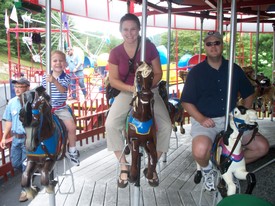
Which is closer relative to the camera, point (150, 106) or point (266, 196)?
point (150, 106)

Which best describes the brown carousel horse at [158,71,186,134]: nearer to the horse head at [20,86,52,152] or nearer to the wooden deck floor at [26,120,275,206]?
the wooden deck floor at [26,120,275,206]

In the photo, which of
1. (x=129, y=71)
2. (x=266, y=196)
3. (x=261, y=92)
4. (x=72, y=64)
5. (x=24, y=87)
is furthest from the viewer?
(x=72, y=64)

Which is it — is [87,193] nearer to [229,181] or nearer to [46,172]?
[46,172]

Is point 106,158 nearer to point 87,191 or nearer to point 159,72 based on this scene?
point 87,191

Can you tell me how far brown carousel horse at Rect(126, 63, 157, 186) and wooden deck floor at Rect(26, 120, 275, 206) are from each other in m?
A: 0.79

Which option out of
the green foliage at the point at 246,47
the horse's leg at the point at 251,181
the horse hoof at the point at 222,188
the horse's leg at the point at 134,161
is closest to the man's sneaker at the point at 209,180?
the horse hoof at the point at 222,188

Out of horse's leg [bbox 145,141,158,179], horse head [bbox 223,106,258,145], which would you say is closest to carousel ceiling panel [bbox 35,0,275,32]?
horse head [bbox 223,106,258,145]

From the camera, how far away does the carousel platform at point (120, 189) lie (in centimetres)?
319

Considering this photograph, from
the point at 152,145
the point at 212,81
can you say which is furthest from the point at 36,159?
the point at 212,81

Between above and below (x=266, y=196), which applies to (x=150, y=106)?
above

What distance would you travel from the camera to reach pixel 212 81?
2.53 meters

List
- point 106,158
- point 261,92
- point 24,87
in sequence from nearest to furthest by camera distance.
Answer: point 24,87 < point 106,158 < point 261,92

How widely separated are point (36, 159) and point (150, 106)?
760mm

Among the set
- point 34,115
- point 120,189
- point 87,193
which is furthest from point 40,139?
point 120,189
